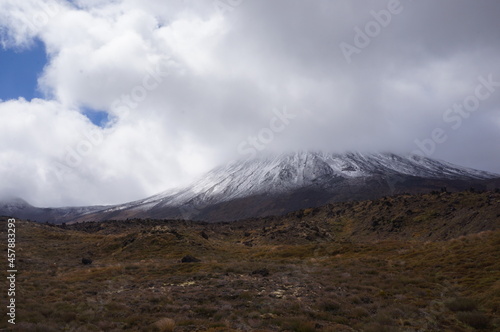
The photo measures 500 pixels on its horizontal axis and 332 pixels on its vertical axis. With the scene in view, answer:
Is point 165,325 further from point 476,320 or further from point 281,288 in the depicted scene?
point 476,320

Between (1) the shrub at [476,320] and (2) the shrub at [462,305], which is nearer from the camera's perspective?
(1) the shrub at [476,320]

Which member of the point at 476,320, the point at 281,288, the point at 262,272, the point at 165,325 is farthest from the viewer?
the point at 262,272

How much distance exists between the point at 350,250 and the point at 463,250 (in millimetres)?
11578

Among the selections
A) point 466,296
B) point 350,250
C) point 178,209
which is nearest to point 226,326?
point 466,296

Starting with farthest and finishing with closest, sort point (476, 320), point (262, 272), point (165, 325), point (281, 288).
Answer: point (262, 272)
point (281, 288)
point (476, 320)
point (165, 325)

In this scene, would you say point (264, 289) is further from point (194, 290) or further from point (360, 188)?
point (360, 188)

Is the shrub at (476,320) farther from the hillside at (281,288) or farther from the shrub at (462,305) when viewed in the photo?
the shrub at (462,305)

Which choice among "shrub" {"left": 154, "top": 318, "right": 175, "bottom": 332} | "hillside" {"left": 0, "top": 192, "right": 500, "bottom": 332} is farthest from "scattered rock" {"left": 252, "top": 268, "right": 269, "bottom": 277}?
"shrub" {"left": 154, "top": 318, "right": 175, "bottom": 332}

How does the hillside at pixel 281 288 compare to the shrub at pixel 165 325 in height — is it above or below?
below

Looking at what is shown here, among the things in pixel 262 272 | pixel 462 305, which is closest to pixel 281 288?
pixel 262 272

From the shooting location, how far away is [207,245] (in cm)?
4128

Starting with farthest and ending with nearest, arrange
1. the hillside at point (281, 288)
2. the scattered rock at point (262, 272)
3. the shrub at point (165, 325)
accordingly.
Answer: the scattered rock at point (262, 272) < the hillside at point (281, 288) < the shrub at point (165, 325)

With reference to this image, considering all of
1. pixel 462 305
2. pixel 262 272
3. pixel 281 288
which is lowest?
pixel 262 272

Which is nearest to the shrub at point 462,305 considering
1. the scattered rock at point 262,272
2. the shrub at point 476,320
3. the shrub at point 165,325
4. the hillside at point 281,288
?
the hillside at point 281,288
